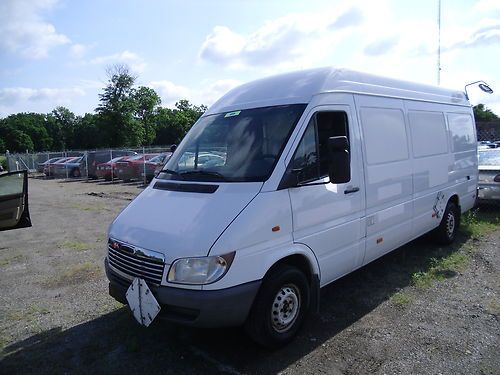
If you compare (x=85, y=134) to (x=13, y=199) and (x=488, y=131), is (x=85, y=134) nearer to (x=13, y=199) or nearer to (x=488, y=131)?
(x=488, y=131)

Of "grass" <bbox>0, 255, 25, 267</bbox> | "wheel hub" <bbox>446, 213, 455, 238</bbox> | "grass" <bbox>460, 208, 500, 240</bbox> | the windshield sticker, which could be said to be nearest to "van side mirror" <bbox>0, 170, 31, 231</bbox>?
"grass" <bbox>0, 255, 25, 267</bbox>

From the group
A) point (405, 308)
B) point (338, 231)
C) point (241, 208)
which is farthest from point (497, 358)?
point (241, 208)

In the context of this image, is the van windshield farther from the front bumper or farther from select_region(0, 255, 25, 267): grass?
select_region(0, 255, 25, 267): grass

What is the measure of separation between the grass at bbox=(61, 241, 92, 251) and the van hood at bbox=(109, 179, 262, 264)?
4.11m

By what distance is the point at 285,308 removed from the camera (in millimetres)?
3771

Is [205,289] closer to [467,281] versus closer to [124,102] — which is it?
[467,281]

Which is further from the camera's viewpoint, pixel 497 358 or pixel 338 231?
pixel 338 231

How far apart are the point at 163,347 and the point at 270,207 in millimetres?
1786

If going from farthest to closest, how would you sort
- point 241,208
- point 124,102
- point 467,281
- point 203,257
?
point 124,102 < point 467,281 < point 241,208 < point 203,257

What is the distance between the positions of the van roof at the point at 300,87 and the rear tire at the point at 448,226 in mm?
2603

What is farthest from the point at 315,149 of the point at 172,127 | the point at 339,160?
the point at 172,127

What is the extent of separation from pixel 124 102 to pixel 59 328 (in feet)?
191

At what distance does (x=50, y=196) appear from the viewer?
16875 millimetres

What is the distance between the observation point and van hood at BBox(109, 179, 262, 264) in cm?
325
